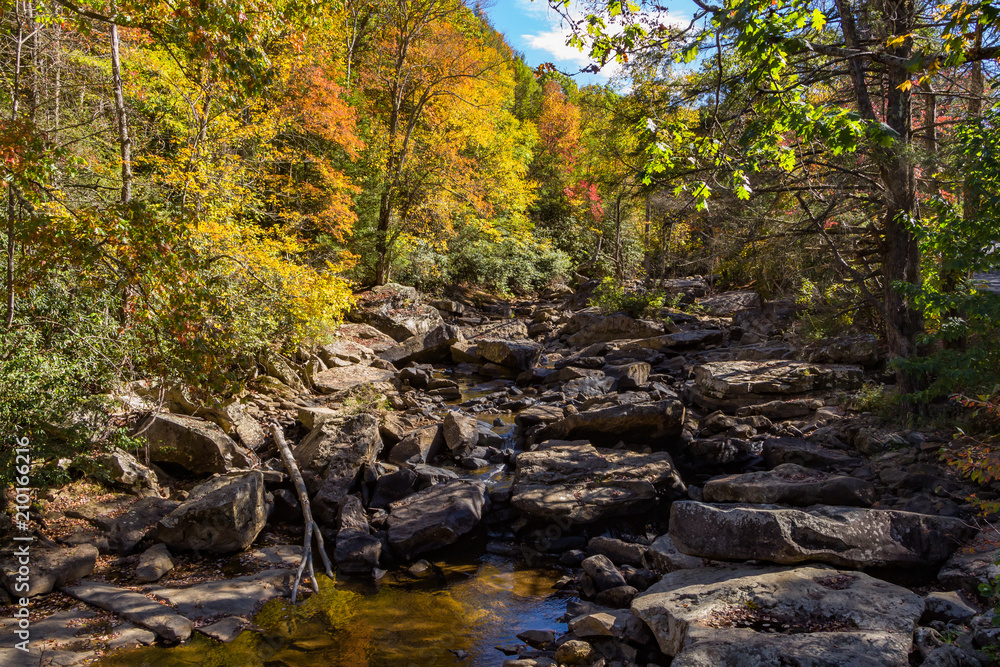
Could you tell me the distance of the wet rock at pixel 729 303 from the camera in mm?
19406

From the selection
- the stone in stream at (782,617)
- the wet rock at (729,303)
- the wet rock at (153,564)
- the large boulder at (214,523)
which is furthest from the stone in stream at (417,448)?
the wet rock at (729,303)

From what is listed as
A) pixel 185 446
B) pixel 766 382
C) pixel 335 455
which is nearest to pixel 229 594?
pixel 335 455

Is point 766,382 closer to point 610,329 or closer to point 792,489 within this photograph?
point 792,489

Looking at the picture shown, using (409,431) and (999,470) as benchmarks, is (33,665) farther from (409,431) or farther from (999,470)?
(999,470)

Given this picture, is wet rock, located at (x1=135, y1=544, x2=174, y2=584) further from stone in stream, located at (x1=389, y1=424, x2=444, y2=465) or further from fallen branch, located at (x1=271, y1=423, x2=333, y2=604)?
stone in stream, located at (x1=389, y1=424, x2=444, y2=465)

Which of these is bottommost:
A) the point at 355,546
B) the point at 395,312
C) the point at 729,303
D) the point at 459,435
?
the point at 355,546

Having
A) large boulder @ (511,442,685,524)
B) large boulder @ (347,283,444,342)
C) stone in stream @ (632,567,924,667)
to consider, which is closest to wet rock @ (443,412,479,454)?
large boulder @ (511,442,685,524)

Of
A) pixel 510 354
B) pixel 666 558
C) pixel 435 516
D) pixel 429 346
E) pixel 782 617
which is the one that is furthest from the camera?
pixel 429 346

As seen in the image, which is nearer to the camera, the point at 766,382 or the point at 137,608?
the point at 137,608

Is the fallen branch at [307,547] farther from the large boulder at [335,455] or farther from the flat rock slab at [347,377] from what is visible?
the flat rock slab at [347,377]

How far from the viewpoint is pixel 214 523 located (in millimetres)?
6324

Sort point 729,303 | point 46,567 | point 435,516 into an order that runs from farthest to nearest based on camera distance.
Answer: point 729,303 → point 435,516 → point 46,567

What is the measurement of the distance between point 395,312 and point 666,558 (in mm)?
13495

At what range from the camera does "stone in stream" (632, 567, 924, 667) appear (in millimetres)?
3535
